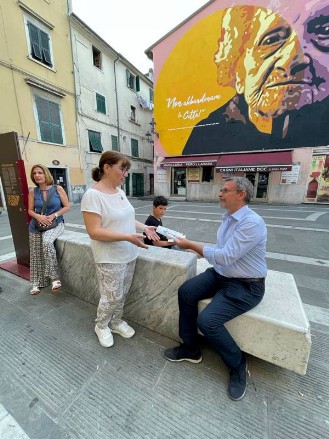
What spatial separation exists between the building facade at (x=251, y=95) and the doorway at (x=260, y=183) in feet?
0.19

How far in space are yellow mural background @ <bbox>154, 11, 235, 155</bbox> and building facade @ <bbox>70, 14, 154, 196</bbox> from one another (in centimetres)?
366

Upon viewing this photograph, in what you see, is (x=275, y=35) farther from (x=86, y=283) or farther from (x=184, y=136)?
(x=86, y=283)

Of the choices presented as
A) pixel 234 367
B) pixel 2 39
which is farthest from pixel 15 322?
pixel 2 39

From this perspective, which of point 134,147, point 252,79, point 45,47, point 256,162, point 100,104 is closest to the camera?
point 45,47

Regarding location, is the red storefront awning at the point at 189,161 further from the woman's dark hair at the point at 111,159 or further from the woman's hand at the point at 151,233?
the woman's dark hair at the point at 111,159

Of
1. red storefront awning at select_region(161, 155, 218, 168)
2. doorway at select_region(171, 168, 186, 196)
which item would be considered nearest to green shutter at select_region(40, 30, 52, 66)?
red storefront awning at select_region(161, 155, 218, 168)

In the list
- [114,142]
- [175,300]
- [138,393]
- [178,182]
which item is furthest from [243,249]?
[114,142]

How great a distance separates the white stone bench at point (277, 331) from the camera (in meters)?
1.41

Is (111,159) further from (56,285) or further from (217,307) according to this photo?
(56,285)

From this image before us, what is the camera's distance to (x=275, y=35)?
34.7ft

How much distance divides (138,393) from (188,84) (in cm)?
1539

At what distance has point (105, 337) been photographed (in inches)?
74.6

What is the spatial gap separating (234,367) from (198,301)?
523mm

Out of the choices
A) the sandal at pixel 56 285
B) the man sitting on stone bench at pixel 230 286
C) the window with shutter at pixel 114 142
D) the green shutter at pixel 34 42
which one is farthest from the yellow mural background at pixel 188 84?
the sandal at pixel 56 285
